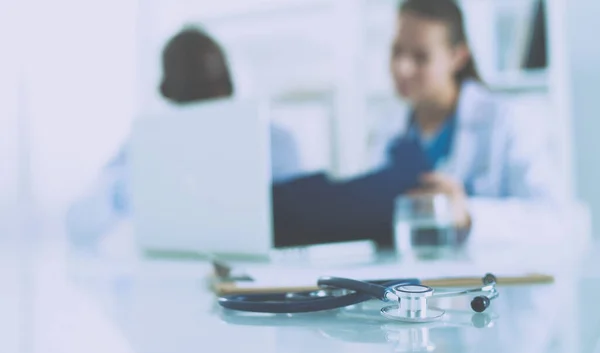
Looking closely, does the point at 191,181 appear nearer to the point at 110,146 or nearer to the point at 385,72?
the point at 110,146

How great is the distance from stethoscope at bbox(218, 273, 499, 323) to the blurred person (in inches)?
43.6

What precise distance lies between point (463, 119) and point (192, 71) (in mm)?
989

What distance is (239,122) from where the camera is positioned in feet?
2.93

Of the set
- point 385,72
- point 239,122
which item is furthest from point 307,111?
point 239,122

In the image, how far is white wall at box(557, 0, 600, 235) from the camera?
2.05m

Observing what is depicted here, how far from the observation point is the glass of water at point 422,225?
1063mm

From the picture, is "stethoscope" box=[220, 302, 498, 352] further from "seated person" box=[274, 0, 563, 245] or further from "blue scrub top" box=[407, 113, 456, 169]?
"blue scrub top" box=[407, 113, 456, 169]

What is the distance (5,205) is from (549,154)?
2.01 metres

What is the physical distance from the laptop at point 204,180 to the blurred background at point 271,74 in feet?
2.82

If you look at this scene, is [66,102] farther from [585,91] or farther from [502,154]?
[585,91]

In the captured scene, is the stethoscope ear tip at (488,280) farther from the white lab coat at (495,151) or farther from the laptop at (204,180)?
the white lab coat at (495,151)

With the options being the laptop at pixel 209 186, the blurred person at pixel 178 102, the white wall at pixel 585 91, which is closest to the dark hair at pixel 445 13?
the white wall at pixel 585 91

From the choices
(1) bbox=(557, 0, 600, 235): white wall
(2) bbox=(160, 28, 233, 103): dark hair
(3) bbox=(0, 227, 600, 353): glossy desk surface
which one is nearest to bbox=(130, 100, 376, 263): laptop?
(3) bbox=(0, 227, 600, 353): glossy desk surface

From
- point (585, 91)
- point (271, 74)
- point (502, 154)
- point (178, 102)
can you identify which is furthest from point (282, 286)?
point (271, 74)
